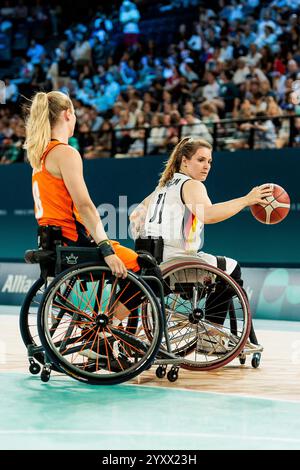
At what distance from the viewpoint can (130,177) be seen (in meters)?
11.7

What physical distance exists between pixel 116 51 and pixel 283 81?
17.0ft

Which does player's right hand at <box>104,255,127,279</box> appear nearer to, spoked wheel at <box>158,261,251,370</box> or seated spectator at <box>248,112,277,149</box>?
spoked wheel at <box>158,261,251,370</box>

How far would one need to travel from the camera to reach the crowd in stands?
1083cm

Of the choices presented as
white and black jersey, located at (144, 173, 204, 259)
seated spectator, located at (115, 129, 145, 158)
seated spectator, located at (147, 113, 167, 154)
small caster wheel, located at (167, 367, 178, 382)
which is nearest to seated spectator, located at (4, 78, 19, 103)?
seated spectator, located at (115, 129, 145, 158)

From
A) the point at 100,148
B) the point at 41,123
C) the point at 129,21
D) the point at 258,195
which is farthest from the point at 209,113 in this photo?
the point at 41,123

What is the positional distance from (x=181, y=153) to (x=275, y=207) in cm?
82

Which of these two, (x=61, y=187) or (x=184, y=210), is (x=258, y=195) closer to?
(x=184, y=210)

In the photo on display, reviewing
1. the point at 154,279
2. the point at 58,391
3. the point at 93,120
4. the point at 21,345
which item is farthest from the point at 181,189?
the point at 93,120

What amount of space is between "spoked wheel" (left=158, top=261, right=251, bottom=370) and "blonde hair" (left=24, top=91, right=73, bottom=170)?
107cm

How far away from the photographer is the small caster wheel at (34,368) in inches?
194

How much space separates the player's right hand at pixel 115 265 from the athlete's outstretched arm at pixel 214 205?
2.87 ft

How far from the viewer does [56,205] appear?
4.58 m

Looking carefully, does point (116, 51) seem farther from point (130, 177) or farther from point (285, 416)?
point (285, 416)

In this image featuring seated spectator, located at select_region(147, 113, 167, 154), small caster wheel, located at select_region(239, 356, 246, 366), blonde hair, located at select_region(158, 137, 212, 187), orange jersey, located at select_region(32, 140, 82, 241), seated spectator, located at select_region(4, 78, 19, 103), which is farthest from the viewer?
seated spectator, located at select_region(4, 78, 19, 103)
